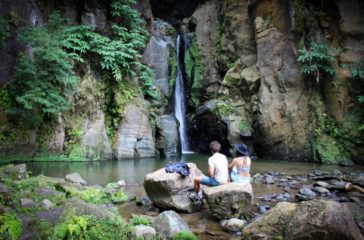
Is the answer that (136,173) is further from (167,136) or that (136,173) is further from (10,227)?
(10,227)

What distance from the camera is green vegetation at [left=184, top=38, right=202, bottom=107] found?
76.4ft

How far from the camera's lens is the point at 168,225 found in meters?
5.60

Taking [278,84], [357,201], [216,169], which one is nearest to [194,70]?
[278,84]

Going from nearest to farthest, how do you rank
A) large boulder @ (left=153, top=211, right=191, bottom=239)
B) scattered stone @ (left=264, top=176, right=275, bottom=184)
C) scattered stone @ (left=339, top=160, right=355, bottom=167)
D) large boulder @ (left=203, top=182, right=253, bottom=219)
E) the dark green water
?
large boulder @ (left=153, top=211, right=191, bottom=239) → large boulder @ (left=203, top=182, right=253, bottom=219) → scattered stone @ (left=264, top=176, right=275, bottom=184) → the dark green water → scattered stone @ (left=339, top=160, right=355, bottom=167)

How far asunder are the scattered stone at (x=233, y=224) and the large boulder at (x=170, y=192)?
1.17 metres

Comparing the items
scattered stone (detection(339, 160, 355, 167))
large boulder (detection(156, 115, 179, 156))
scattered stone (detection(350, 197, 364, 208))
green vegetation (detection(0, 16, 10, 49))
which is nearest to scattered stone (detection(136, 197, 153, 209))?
scattered stone (detection(350, 197, 364, 208))

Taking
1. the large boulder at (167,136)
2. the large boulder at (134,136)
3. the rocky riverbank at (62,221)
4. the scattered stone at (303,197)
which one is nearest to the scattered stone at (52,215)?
the rocky riverbank at (62,221)

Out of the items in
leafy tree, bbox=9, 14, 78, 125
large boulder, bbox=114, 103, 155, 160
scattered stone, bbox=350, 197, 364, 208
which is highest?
leafy tree, bbox=9, 14, 78, 125

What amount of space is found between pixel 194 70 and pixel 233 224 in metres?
18.4

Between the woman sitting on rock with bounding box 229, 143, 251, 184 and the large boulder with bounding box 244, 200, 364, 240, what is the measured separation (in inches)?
79.5

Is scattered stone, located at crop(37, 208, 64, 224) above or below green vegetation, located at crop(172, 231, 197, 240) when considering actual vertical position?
above

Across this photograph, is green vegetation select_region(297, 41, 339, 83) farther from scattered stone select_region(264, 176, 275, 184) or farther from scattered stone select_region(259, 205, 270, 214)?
scattered stone select_region(259, 205, 270, 214)

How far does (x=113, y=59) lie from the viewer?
18.0 metres

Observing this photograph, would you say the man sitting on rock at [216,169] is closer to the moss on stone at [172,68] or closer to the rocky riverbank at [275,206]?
the rocky riverbank at [275,206]
